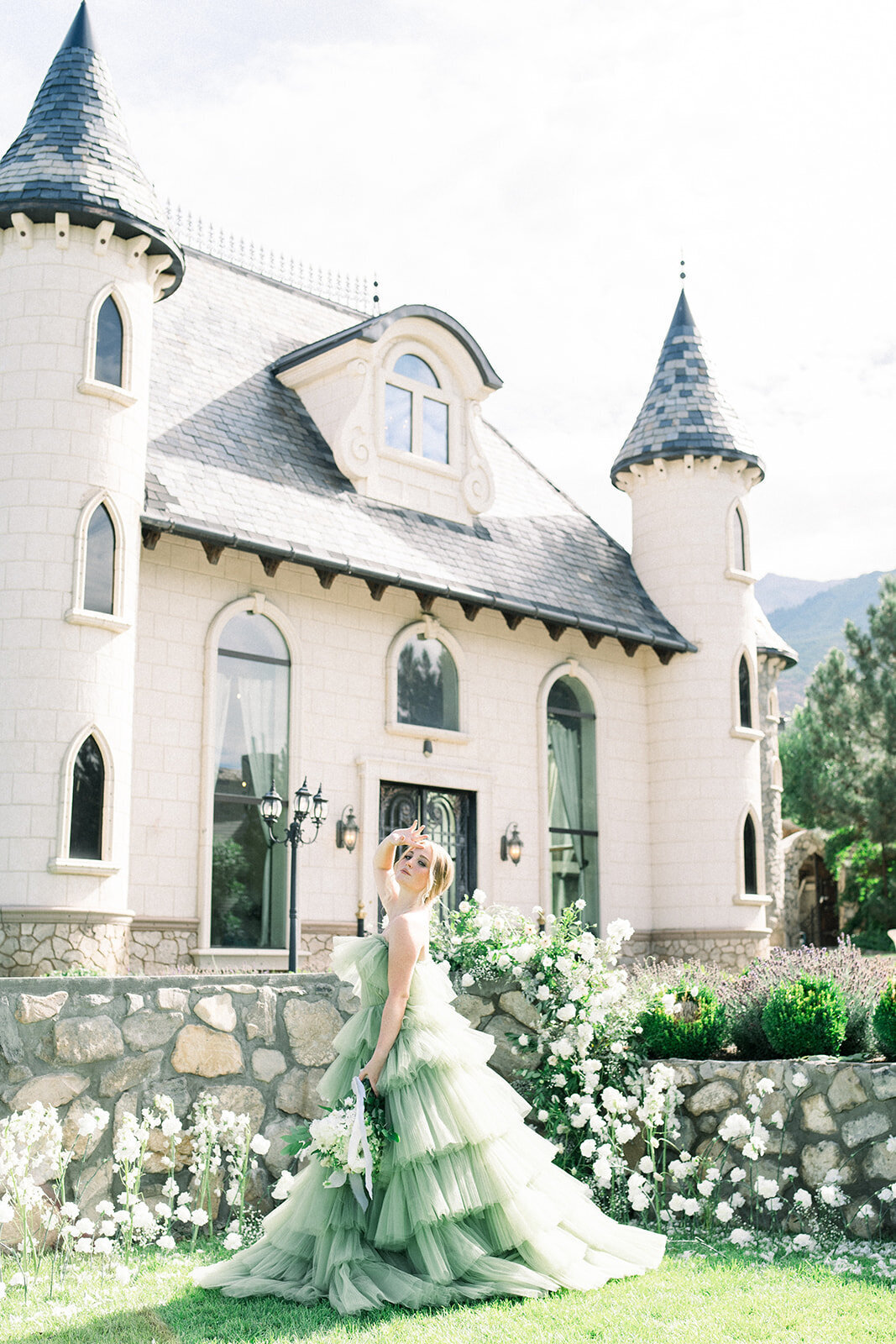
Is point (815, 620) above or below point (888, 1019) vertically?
above

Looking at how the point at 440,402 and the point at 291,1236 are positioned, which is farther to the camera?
the point at 440,402

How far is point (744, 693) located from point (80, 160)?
441 inches

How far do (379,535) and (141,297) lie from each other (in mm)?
3801

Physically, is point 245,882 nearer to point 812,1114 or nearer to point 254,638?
point 254,638

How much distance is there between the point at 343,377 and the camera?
1605 cm

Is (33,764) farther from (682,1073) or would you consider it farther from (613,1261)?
(613,1261)

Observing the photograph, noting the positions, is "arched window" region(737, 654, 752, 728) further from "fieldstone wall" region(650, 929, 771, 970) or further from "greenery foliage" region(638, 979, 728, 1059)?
"greenery foliage" region(638, 979, 728, 1059)

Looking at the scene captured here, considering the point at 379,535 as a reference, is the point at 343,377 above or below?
above

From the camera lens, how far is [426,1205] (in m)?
5.74

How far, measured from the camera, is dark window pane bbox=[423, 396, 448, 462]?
1670 cm

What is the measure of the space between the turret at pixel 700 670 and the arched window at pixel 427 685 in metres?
3.79

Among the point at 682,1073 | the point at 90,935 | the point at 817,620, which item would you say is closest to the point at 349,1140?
the point at 682,1073

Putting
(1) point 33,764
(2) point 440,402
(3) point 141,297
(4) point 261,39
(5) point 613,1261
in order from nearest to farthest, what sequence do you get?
(5) point 613,1261, (4) point 261,39, (1) point 33,764, (3) point 141,297, (2) point 440,402

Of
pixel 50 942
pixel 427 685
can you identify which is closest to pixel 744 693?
pixel 427 685
